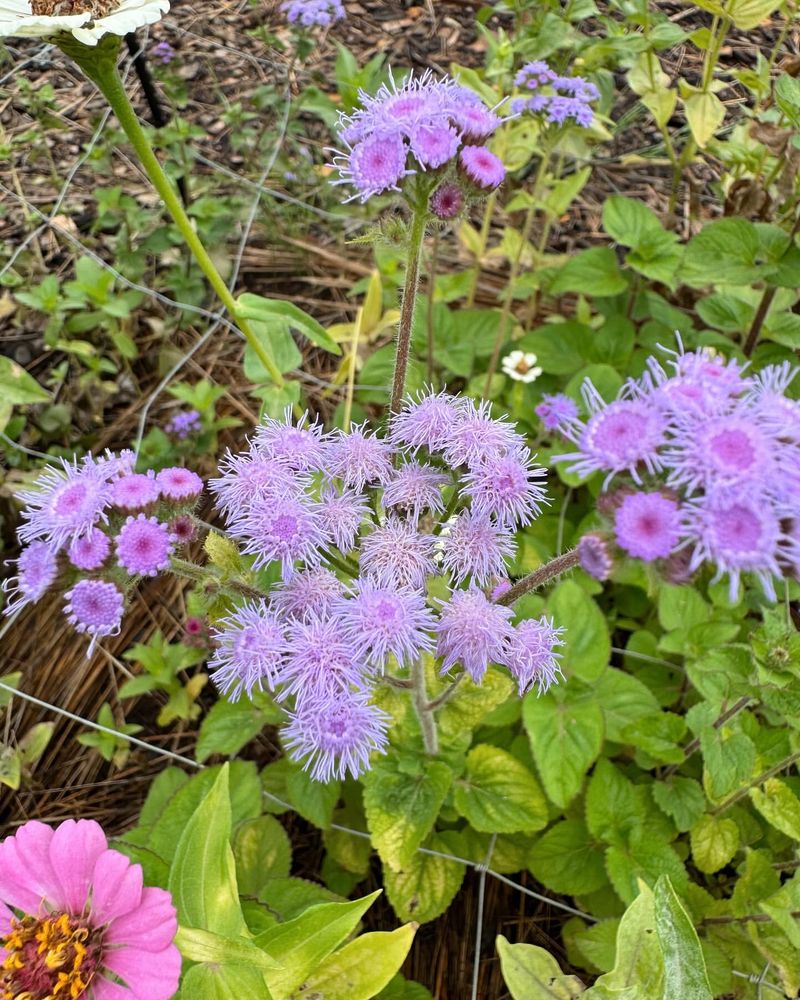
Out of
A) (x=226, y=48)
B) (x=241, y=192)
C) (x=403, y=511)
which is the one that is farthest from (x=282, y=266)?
(x=403, y=511)

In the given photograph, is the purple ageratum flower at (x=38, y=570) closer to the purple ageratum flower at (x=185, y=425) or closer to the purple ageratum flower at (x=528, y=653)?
the purple ageratum flower at (x=528, y=653)

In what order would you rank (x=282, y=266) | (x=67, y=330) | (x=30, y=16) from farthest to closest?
1. (x=282, y=266)
2. (x=67, y=330)
3. (x=30, y=16)

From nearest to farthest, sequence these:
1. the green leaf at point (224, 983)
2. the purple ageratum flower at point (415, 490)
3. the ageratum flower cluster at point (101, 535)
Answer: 1. the green leaf at point (224, 983)
2. the ageratum flower cluster at point (101, 535)
3. the purple ageratum flower at point (415, 490)

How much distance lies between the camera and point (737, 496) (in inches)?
39.9

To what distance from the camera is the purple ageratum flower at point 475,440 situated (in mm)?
1406

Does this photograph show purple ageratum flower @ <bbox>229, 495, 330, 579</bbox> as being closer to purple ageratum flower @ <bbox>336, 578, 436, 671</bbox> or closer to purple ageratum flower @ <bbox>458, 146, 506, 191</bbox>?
purple ageratum flower @ <bbox>336, 578, 436, 671</bbox>

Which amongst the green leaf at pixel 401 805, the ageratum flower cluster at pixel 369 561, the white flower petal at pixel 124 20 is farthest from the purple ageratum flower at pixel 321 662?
the white flower petal at pixel 124 20

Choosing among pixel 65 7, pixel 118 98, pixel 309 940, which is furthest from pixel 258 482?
pixel 65 7

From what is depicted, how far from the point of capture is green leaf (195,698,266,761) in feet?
6.64

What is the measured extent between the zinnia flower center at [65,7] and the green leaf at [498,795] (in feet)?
6.26

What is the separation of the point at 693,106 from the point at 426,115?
58.6 inches

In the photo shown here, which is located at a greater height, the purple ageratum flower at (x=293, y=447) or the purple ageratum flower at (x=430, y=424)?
the purple ageratum flower at (x=430, y=424)

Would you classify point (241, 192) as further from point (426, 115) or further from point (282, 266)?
point (426, 115)

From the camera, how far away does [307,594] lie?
1.41 m
